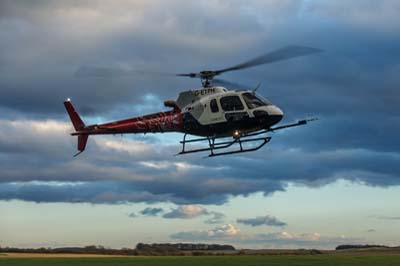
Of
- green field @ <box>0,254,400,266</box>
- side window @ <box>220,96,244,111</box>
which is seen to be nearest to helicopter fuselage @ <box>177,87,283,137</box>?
side window @ <box>220,96,244,111</box>

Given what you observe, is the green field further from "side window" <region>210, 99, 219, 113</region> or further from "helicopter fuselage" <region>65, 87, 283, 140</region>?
"side window" <region>210, 99, 219, 113</region>

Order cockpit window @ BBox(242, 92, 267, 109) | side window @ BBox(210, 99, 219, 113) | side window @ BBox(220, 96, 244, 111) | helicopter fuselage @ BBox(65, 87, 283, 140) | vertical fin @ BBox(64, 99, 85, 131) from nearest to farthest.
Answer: helicopter fuselage @ BBox(65, 87, 283, 140), cockpit window @ BBox(242, 92, 267, 109), side window @ BBox(220, 96, 244, 111), side window @ BBox(210, 99, 219, 113), vertical fin @ BBox(64, 99, 85, 131)

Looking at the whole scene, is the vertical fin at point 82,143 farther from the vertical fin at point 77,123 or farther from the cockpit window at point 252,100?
the cockpit window at point 252,100

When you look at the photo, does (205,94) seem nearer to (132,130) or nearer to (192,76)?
(192,76)

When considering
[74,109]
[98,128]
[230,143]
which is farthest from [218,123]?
[74,109]

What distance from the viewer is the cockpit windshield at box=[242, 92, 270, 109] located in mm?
43406

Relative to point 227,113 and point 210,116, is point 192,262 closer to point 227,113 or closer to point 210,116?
point 210,116

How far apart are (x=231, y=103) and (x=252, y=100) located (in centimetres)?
146

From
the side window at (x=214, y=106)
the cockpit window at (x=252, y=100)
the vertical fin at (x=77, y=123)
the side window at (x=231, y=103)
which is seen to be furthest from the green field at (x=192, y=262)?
the cockpit window at (x=252, y=100)

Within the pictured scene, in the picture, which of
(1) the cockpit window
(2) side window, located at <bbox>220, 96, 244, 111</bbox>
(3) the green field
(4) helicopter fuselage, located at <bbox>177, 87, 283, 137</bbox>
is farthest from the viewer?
(3) the green field

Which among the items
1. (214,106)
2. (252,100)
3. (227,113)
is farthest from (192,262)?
(252,100)

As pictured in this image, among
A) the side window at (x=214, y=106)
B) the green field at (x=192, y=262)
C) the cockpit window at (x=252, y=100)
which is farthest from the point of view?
the green field at (x=192, y=262)

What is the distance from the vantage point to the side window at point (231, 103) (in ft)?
144

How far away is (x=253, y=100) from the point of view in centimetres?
4362
